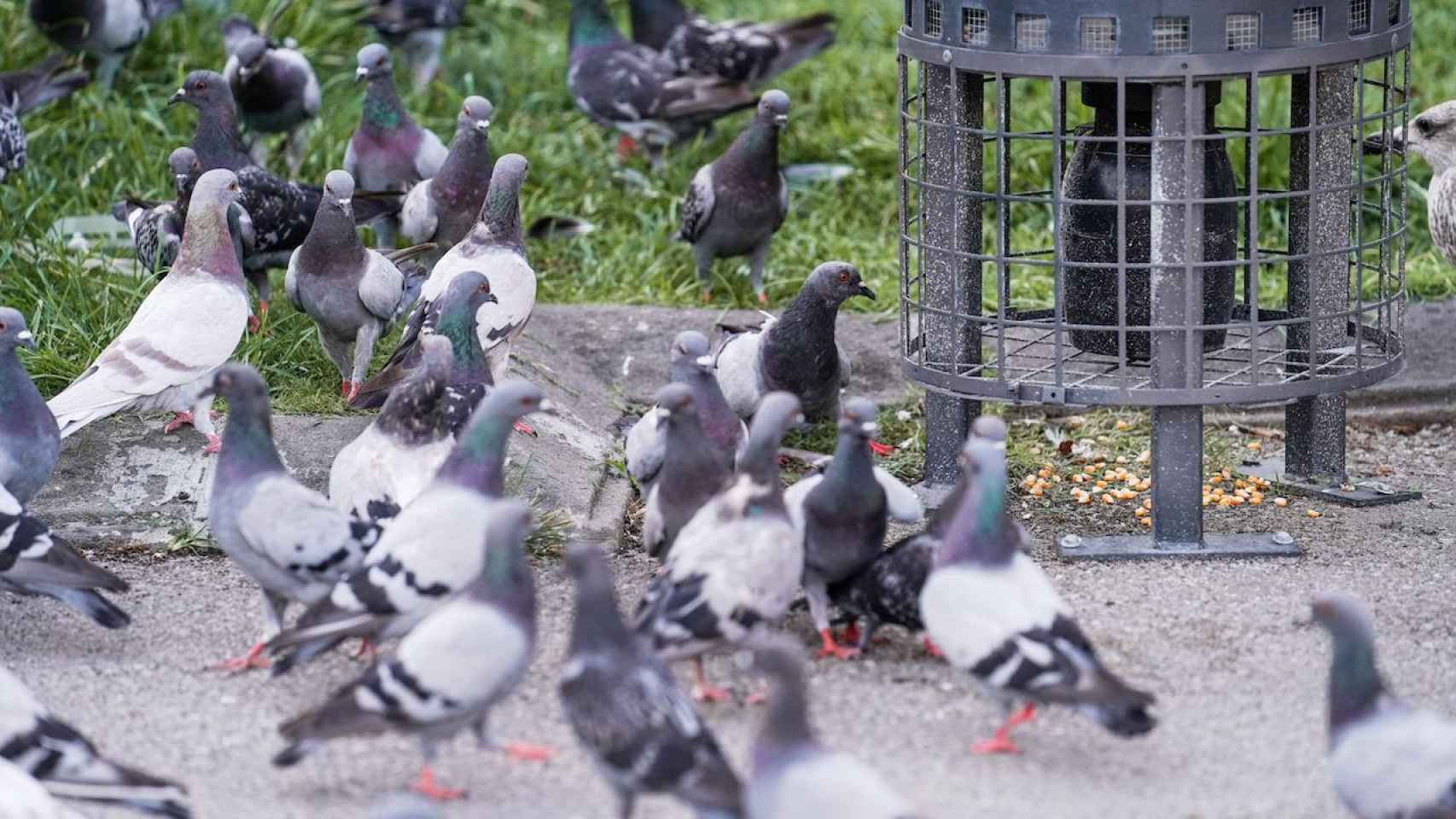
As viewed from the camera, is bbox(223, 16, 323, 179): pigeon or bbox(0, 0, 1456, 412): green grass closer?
bbox(0, 0, 1456, 412): green grass

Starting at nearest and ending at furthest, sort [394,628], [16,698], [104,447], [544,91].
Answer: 1. [16,698]
2. [394,628]
3. [104,447]
4. [544,91]

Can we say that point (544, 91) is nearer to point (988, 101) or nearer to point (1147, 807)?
point (988, 101)

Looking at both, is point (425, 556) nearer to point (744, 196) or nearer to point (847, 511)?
point (847, 511)

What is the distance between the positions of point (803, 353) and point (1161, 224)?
1.43 m

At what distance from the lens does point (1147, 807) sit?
13.4 feet

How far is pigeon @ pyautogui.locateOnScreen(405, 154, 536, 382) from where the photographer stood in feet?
21.5

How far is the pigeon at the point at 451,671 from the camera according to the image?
13.2 feet

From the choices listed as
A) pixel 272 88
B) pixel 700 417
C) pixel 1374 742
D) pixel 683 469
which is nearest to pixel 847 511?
pixel 683 469

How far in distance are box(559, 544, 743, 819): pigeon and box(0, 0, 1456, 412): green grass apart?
284cm

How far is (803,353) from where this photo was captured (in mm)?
6414

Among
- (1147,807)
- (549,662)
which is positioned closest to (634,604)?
(549,662)

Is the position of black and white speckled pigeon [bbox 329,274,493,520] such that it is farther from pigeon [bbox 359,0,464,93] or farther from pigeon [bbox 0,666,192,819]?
pigeon [bbox 359,0,464,93]

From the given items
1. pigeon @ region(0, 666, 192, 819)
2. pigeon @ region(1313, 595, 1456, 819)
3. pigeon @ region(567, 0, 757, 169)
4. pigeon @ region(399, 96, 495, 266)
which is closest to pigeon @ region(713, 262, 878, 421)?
pigeon @ region(399, 96, 495, 266)

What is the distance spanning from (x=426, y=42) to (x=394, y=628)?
6280 millimetres
